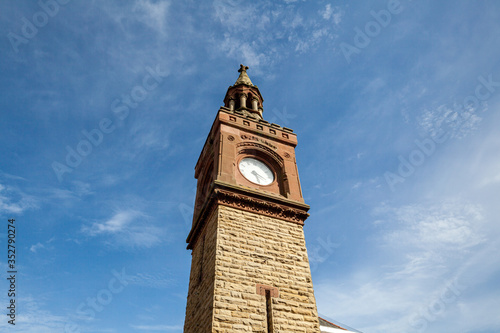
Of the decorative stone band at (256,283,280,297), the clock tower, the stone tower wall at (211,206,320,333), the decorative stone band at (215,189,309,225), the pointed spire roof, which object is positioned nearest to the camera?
the stone tower wall at (211,206,320,333)

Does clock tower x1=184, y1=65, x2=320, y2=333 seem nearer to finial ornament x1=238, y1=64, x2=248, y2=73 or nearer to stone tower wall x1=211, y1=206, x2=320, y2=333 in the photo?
stone tower wall x1=211, y1=206, x2=320, y2=333

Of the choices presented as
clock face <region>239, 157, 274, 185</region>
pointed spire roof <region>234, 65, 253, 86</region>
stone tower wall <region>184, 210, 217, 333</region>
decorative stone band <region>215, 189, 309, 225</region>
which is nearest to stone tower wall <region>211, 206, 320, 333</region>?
decorative stone band <region>215, 189, 309, 225</region>

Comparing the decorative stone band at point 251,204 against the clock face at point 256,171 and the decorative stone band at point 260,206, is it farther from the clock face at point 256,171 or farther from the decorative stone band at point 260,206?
the clock face at point 256,171

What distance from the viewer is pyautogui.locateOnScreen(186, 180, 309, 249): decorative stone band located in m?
12.1

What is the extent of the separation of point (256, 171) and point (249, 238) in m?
3.75

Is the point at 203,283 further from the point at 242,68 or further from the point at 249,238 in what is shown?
the point at 242,68

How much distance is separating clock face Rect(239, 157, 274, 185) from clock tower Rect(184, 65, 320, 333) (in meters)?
0.05

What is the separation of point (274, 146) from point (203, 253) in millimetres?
6090

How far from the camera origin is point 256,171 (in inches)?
565

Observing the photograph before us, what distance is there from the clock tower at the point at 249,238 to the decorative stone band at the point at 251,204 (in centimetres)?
4

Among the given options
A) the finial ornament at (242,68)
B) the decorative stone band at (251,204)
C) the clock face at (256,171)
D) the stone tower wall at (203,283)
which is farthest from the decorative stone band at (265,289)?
the finial ornament at (242,68)

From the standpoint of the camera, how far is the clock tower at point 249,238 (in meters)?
9.67

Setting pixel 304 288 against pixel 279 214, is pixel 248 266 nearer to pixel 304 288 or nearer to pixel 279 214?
pixel 304 288

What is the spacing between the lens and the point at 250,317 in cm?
938
